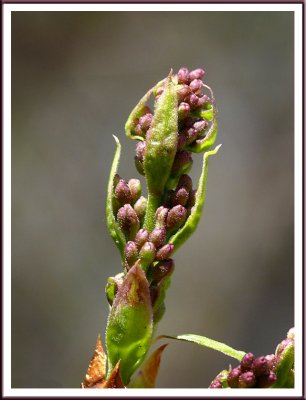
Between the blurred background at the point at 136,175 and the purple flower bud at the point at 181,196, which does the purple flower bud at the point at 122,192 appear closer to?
the purple flower bud at the point at 181,196

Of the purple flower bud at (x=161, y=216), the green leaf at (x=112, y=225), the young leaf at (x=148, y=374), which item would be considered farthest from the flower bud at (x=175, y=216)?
the young leaf at (x=148, y=374)

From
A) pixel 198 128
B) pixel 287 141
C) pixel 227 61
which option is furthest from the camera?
pixel 227 61

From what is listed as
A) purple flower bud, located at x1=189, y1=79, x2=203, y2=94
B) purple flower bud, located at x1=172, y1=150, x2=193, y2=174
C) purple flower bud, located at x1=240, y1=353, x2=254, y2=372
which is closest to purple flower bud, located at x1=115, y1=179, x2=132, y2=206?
purple flower bud, located at x1=172, y1=150, x2=193, y2=174

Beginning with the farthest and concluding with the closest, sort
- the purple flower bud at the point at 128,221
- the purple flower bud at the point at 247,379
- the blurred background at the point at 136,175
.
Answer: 1. the blurred background at the point at 136,175
2. the purple flower bud at the point at 128,221
3. the purple flower bud at the point at 247,379

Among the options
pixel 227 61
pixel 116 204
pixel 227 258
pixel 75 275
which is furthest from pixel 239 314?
pixel 116 204

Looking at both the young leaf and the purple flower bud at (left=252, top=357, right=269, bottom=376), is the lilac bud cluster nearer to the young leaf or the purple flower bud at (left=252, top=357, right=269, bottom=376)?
the purple flower bud at (left=252, top=357, right=269, bottom=376)

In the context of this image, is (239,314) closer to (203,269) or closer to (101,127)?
(203,269)
